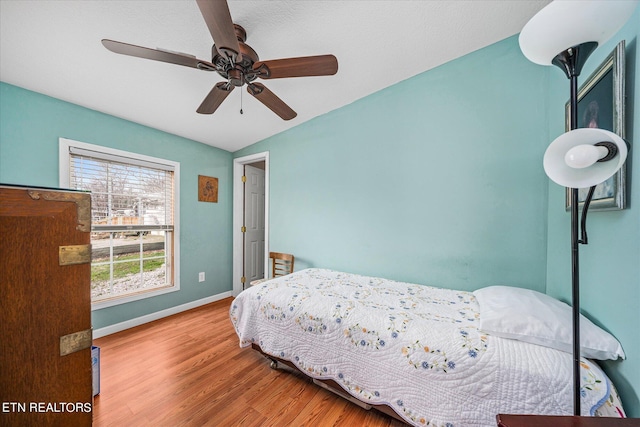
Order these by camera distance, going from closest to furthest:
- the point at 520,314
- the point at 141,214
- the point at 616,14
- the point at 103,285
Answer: the point at 616,14
the point at 520,314
the point at 103,285
the point at 141,214

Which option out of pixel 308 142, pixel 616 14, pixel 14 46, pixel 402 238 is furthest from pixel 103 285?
pixel 616 14

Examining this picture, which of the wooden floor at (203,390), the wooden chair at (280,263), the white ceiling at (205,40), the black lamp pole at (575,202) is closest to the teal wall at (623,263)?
the black lamp pole at (575,202)

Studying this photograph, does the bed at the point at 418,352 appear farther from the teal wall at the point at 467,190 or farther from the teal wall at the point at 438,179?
the teal wall at the point at 438,179

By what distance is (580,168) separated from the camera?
0.71 m

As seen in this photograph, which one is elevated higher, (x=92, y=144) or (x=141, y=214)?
(x=92, y=144)

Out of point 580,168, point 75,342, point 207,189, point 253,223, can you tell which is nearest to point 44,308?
point 75,342

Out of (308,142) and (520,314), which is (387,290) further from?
(308,142)

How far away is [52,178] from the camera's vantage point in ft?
6.64

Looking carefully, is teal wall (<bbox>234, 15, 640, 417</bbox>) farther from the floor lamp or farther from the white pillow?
the floor lamp

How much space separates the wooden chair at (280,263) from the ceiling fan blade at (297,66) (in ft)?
6.86

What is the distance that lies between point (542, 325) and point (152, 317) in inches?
139

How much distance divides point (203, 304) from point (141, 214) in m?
1.46

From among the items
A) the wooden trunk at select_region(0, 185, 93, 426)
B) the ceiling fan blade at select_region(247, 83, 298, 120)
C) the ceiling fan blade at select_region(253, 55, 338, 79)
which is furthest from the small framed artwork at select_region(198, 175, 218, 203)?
the wooden trunk at select_region(0, 185, 93, 426)

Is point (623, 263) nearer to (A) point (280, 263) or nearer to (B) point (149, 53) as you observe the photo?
(B) point (149, 53)
